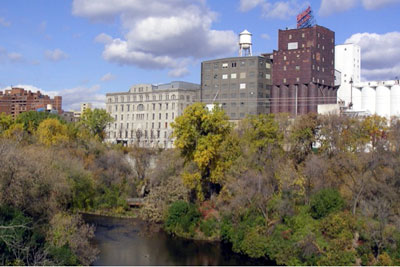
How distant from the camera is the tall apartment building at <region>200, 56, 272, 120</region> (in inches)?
3273

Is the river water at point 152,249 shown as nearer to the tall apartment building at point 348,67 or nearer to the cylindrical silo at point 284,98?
the cylindrical silo at point 284,98

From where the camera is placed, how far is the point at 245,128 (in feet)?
171

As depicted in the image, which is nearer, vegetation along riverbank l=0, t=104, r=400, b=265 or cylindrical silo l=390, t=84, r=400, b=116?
vegetation along riverbank l=0, t=104, r=400, b=265

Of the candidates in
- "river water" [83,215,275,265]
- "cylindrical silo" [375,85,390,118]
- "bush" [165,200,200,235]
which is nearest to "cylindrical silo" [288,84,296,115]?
"cylindrical silo" [375,85,390,118]

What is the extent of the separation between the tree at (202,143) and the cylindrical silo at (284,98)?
36.1 m

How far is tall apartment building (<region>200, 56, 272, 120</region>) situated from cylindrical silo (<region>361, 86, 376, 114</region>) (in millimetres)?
20167

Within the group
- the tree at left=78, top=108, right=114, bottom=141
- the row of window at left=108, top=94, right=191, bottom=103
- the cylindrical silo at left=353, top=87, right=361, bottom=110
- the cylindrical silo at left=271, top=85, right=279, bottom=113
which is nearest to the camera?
the cylindrical silo at left=271, top=85, right=279, bottom=113

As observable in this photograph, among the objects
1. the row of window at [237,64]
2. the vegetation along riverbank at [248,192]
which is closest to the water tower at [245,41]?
the row of window at [237,64]

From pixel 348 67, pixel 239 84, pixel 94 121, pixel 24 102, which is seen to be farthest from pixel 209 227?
pixel 24 102

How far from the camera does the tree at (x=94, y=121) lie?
88812 mm

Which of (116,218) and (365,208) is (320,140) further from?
(116,218)

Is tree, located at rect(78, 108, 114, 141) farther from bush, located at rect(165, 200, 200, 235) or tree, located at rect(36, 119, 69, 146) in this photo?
bush, located at rect(165, 200, 200, 235)

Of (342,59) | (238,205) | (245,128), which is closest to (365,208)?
(238,205)

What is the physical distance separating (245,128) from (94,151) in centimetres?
2503
